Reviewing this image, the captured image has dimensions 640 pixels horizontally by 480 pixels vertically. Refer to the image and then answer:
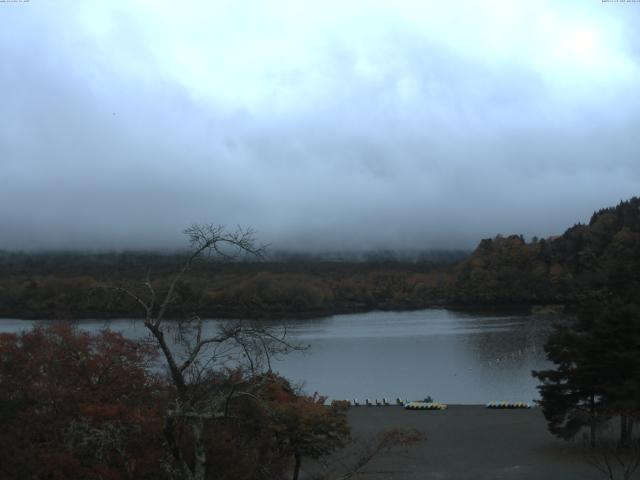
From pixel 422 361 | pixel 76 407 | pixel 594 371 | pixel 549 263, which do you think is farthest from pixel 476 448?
pixel 549 263

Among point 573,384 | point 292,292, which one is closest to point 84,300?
point 573,384

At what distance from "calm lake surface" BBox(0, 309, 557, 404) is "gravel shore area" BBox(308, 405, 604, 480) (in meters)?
5.42

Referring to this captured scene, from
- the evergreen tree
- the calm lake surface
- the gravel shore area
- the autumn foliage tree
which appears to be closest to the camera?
the autumn foliage tree

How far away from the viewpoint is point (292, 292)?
11462 centimetres

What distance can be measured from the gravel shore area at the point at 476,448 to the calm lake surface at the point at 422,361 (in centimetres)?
542

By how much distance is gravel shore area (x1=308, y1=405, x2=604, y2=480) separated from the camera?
65.3ft

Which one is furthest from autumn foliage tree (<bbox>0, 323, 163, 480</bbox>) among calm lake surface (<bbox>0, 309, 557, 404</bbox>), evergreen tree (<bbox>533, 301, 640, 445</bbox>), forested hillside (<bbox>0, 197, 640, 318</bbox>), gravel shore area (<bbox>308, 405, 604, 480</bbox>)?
forested hillside (<bbox>0, 197, 640, 318</bbox>)

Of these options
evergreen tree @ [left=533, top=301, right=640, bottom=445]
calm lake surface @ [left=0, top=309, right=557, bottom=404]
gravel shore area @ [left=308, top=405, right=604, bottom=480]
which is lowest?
calm lake surface @ [left=0, top=309, right=557, bottom=404]

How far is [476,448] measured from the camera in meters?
23.5

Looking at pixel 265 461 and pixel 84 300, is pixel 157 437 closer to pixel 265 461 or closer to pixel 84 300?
pixel 265 461

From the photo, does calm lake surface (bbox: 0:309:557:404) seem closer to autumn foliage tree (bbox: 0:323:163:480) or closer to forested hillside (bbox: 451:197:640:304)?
autumn foliage tree (bbox: 0:323:163:480)

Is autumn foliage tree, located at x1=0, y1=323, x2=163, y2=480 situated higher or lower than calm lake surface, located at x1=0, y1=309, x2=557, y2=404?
higher

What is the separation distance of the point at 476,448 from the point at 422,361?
98.8 feet

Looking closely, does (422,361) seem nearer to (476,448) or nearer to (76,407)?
(476,448)
